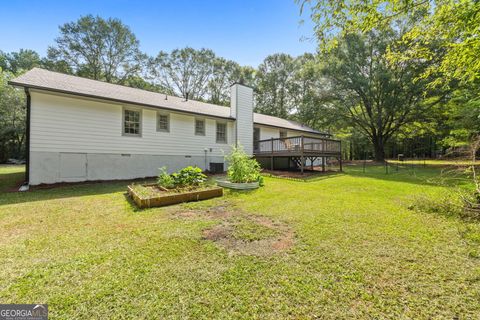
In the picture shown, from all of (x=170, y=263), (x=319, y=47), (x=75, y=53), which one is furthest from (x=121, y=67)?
(x=170, y=263)

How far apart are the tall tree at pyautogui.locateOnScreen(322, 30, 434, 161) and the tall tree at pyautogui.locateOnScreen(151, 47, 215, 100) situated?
1767cm

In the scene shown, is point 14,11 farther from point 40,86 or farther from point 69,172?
point 69,172

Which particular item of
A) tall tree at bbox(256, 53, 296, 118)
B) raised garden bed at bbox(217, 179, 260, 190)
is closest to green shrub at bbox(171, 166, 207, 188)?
raised garden bed at bbox(217, 179, 260, 190)

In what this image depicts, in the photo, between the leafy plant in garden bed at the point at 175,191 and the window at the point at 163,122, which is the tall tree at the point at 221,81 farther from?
the leafy plant in garden bed at the point at 175,191

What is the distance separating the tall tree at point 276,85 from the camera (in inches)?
1192

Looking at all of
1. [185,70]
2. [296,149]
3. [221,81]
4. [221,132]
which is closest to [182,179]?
[221,132]

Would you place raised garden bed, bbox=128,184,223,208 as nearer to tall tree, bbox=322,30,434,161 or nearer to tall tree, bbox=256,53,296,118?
tall tree, bbox=322,30,434,161

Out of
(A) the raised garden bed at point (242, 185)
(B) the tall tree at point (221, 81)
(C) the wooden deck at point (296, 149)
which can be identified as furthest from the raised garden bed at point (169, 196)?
(B) the tall tree at point (221, 81)

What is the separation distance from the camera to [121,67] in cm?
2570

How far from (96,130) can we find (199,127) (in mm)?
4996

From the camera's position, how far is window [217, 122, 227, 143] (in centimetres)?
1261

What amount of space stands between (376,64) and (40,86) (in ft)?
75.3

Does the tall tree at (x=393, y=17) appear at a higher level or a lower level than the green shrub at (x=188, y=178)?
higher

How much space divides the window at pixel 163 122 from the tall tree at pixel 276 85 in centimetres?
2225
